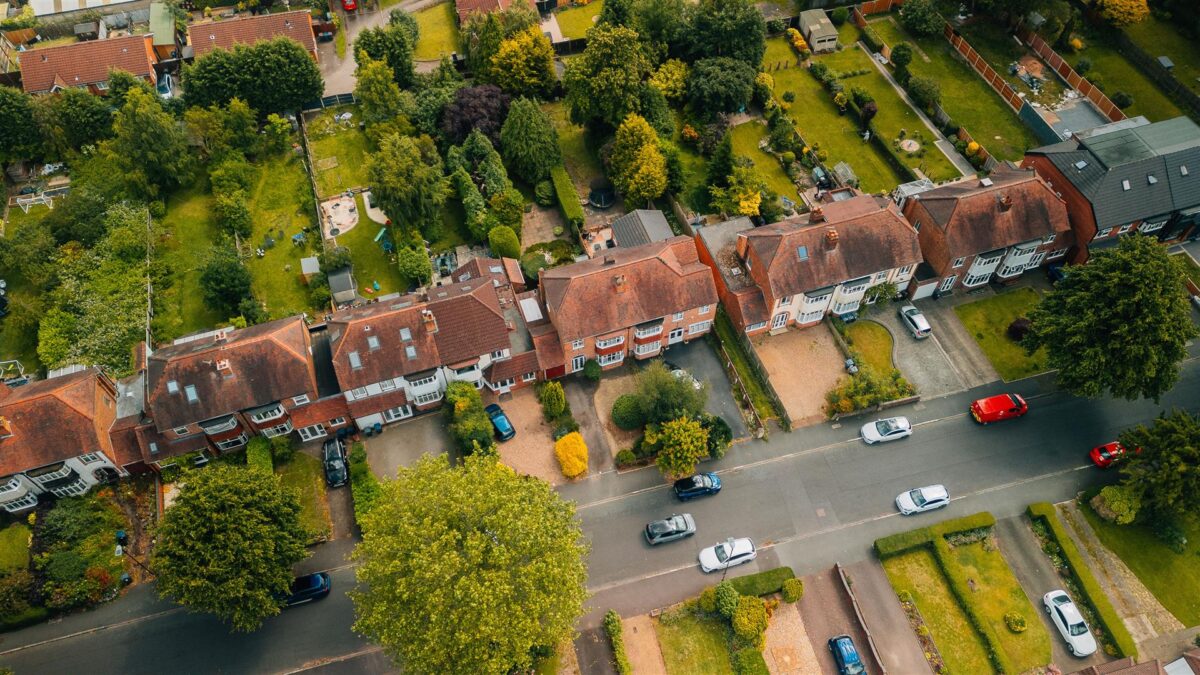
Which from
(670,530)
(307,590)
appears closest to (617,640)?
(670,530)

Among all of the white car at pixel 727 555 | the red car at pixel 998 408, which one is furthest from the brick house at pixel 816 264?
the white car at pixel 727 555

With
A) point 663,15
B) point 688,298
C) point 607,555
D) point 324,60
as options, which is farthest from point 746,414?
point 324,60

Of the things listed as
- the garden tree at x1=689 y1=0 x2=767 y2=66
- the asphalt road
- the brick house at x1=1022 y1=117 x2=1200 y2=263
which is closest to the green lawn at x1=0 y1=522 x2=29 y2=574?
the asphalt road

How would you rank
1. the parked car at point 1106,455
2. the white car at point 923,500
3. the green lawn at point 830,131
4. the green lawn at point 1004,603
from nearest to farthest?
the green lawn at point 1004,603 < the white car at point 923,500 < the parked car at point 1106,455 < the green lawn at point 830,131

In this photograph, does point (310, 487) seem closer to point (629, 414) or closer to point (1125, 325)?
point (629, 414)

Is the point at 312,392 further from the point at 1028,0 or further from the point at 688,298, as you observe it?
the point at 1028,0

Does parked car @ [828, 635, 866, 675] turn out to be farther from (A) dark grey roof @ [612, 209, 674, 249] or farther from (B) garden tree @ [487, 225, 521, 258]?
(B) garden tree @ [487, 225, 521, 258]

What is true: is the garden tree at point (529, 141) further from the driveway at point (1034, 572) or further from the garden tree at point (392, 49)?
the driveway at point (1034, 572)

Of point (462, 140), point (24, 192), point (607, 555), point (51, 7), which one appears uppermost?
point (51, 7)
